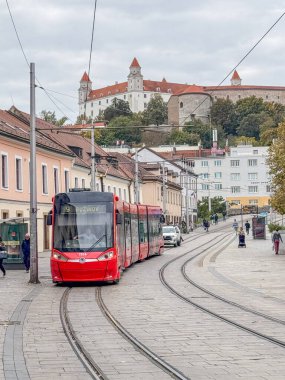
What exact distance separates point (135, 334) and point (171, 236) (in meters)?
44.7

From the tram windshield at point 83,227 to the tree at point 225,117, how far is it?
164 meters

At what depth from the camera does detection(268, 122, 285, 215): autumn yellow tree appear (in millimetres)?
41688

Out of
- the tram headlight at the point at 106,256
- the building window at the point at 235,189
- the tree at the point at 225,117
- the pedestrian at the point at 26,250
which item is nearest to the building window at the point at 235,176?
the building window at the point at 235,189

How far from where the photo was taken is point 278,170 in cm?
4328

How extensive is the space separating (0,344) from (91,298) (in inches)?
312

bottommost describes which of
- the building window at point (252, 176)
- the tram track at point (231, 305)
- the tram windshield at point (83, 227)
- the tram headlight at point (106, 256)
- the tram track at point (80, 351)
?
the tram track at point (231, 305)

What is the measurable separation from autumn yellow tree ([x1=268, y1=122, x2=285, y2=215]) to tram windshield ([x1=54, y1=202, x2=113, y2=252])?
63.0 feet

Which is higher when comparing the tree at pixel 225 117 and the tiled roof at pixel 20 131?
the tree at pixel 225 117

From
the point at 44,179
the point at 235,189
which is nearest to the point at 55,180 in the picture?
the point at 44,179

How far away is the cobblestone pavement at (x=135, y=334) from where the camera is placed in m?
10.0

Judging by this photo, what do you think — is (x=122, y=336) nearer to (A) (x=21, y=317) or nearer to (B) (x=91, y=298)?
(A) (x=21, y=317)

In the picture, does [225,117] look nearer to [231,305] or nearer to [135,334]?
[231,305]

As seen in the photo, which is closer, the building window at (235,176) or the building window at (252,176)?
the building window at (252,176)

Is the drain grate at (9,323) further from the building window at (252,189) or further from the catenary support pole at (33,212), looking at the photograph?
the building window at (252,189)
